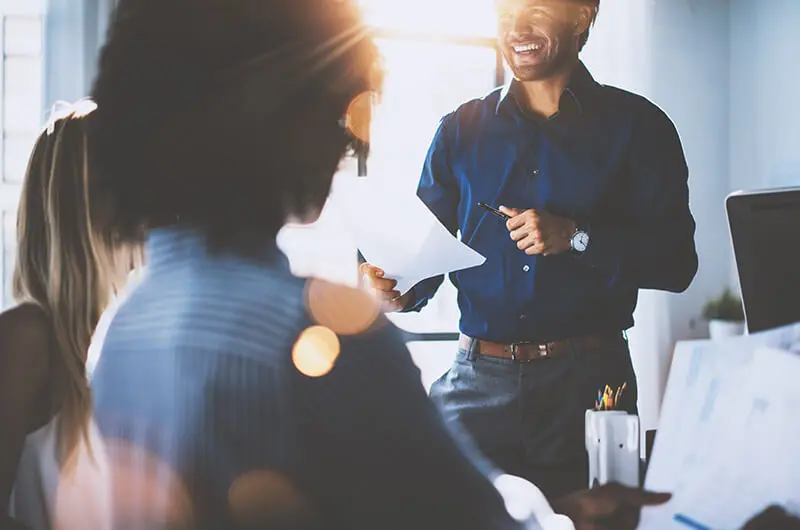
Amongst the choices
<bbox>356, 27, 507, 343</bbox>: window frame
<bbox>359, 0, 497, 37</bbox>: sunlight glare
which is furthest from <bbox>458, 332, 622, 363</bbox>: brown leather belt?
<bbox>359, 0, 497, 37</bbox>: sunlight glare

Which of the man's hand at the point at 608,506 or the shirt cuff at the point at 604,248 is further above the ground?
the shirt cuff at the point at 604,248

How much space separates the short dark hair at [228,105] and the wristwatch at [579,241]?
1029 millimetres

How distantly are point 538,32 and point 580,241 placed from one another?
0.52 meters

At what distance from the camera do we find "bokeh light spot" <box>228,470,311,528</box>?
546 mm

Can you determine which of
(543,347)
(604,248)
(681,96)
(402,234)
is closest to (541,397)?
(543,347)

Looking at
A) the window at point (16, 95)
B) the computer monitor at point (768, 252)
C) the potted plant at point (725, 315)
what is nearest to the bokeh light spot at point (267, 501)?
the computer monitor at point (768, 252)

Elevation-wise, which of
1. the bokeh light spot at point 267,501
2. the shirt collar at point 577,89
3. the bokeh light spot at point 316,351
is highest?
the shirt collar at point 577,89

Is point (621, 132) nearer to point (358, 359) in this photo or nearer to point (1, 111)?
point (358, 359)

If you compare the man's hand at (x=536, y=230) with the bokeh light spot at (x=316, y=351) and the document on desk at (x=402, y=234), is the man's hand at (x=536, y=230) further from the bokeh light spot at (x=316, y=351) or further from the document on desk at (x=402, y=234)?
the bokeh light spot at (x=316, y=351)

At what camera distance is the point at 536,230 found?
149cm

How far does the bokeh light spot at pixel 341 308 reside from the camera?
55cm

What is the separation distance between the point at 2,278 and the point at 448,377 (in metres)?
1.95

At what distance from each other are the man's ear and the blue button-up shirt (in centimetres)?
10

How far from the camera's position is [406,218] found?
1.30 metres
